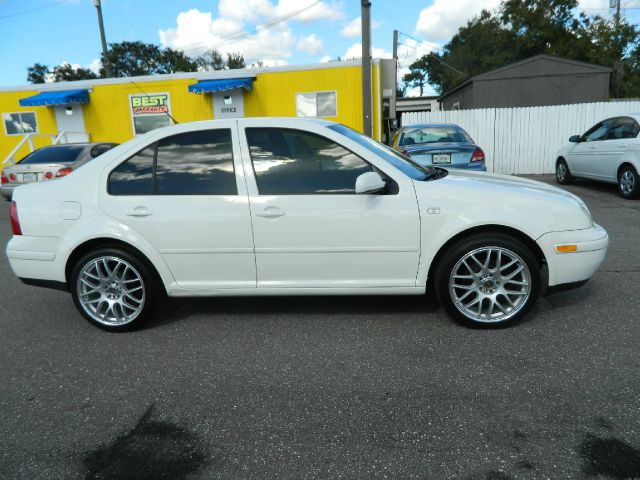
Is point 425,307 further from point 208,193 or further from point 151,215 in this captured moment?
point 151,215

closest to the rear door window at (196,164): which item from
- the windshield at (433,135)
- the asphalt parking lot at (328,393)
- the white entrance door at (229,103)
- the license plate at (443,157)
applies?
the asphalt parking lot at (328,393)

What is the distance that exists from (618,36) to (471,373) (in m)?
43.4

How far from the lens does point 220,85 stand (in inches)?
565

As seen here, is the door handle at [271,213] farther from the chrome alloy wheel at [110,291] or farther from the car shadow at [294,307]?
the chrome alloy wheel at [110,291]

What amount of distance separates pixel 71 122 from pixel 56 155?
743cm

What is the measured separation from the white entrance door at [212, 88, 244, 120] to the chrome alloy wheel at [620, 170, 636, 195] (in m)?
10.7

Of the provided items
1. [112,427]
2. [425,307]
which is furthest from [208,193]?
[425,307]

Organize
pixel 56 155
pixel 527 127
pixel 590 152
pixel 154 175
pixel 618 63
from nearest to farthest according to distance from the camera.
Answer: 1. pixel 154 175
2. pixel 590 152
3. pixel 56 155
4. pixel 527 127
5. pixel 618 63

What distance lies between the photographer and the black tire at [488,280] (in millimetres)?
3375

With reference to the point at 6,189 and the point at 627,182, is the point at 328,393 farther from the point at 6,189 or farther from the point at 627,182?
the point at 6,189

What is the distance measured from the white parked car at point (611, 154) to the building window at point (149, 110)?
11943 mm

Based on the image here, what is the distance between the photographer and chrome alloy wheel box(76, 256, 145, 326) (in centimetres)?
368

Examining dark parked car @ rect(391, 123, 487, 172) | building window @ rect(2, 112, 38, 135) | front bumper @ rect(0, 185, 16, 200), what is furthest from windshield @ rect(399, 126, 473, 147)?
building window @ rect(2, 112, 38, 135)

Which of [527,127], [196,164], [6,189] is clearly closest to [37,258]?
[196,164]
